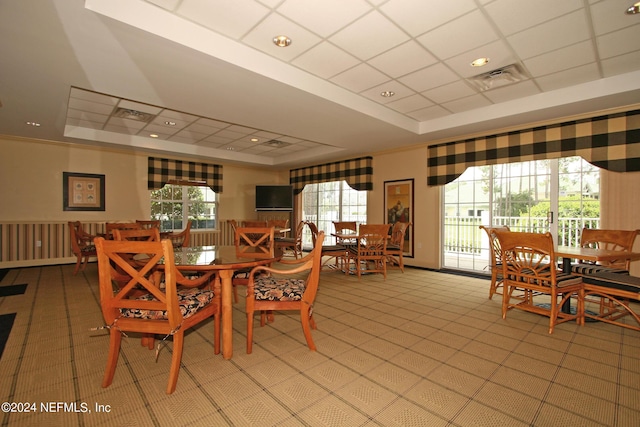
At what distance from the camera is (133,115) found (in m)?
4.73

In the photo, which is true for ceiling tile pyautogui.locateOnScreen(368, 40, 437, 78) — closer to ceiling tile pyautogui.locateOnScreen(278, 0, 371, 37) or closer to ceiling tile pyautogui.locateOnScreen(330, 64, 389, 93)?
ceiling tile pyautogui.locateOnScreen(330, 64, 389, 93)

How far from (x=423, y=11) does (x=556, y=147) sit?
3320 mm

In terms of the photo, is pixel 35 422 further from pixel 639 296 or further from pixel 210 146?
pixel 210 146

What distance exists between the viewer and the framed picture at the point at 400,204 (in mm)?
6105

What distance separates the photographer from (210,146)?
684cm

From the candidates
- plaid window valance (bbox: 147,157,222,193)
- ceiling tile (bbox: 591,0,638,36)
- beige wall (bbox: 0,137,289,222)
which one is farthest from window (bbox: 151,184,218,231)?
ceiling tile (bbox: 591,0,638,36)

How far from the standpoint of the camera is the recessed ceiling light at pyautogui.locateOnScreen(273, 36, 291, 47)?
2695 mm

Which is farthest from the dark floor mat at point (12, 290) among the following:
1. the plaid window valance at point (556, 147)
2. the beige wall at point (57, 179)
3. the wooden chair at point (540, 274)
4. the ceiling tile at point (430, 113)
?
the plaid window valance at point (556, 147)

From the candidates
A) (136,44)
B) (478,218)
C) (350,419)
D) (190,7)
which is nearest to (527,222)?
(478,218)

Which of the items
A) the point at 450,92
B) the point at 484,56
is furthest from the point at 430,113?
the point at 484,56

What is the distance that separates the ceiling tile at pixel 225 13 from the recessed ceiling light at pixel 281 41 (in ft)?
0.83

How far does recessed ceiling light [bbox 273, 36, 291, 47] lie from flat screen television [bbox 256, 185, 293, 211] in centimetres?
563

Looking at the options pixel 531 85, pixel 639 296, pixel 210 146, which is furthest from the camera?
pixel 210 146

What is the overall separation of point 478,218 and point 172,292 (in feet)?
18.0
